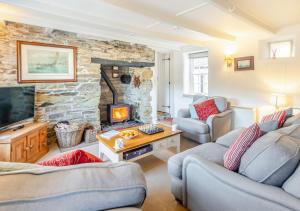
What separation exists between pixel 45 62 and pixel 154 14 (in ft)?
7.17

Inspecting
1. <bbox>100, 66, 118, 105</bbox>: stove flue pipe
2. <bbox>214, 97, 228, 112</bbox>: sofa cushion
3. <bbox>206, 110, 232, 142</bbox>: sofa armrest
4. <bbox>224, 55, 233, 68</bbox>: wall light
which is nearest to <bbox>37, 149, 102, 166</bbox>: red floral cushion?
<bbox>206, 110, 232, 142</bbox>: sofa armrest

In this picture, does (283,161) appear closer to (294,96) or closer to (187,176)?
(187,176)

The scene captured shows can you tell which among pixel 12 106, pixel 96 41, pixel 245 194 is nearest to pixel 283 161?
pixel 245 194

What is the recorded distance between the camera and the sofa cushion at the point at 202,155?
1764 mm

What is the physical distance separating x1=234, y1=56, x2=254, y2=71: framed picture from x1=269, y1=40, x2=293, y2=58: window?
0.39m

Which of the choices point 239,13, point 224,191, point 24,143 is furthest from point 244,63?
point 24,143

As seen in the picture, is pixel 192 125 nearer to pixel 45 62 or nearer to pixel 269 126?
pixel 269 126

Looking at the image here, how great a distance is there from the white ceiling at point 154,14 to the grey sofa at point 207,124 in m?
1.58

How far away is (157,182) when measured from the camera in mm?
2229

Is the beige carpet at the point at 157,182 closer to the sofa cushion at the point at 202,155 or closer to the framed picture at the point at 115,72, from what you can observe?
the sofa cushion at the point at 202,155

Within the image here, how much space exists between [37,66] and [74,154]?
2.76 m

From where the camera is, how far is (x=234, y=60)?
4207 millimetres

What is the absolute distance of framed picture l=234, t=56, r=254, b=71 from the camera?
12.8 feet

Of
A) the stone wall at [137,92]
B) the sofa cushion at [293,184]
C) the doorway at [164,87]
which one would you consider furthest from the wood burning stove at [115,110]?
the sofa cushion at [293,184]
